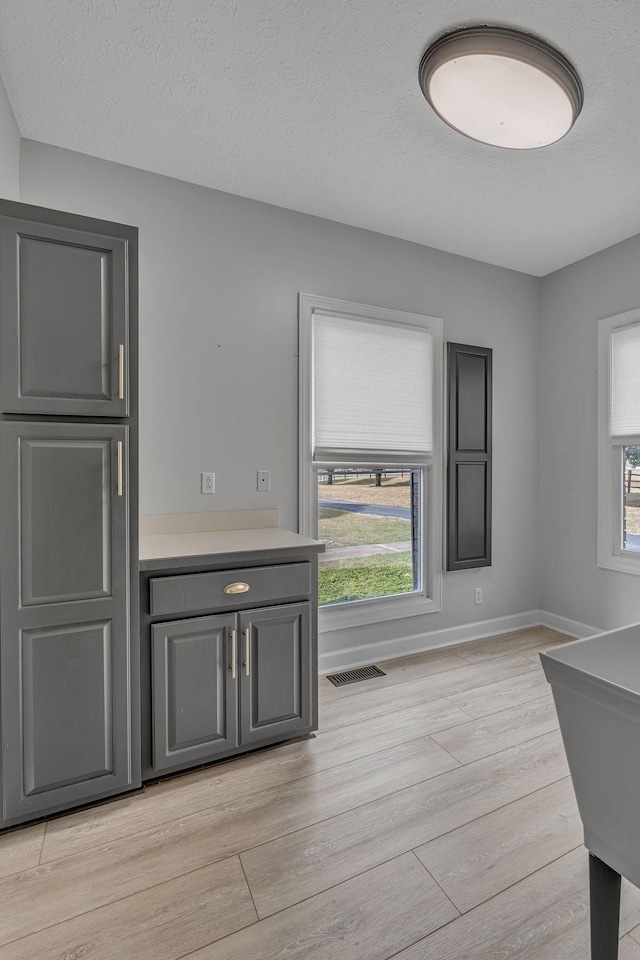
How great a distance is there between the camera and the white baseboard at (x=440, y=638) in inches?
115

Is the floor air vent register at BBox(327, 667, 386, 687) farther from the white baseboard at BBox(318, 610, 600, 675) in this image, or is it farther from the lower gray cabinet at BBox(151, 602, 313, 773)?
the lower gray cabinet at BBox(151, 602, 313, 773)

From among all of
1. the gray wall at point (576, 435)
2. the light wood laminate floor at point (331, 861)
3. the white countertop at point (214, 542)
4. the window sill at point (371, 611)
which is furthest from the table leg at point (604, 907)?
the gray wall at point (576, 435)

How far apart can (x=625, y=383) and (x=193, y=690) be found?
10.3ft

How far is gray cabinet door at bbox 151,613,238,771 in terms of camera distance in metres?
1.86

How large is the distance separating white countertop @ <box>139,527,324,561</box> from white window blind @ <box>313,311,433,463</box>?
67 centimetres

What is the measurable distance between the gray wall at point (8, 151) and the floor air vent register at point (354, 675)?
278 cm

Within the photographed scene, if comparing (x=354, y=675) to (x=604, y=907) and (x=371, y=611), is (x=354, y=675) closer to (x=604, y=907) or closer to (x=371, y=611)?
(x=371, y=611)

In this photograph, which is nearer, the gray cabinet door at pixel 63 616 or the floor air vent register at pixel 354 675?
the gray cabinet door at pixel 63 616

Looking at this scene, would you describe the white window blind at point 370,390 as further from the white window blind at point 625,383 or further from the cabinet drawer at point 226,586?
the white window blind at point 625,383

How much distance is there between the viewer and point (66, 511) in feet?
5.48

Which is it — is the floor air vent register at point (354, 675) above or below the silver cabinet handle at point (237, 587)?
below

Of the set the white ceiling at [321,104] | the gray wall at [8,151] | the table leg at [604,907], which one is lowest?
the table leg at [604,907]

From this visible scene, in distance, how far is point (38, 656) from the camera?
164 cm

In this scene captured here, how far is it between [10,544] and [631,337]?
3.56m
